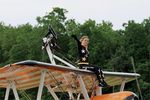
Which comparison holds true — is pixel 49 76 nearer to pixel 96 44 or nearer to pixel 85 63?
pixel 85 63

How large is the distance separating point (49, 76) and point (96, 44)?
42310 millimetres

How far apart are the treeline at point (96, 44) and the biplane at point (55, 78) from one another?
30.6 metres

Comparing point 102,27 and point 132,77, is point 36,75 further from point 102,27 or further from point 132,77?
point 102,27

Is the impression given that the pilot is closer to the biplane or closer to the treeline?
the biplane

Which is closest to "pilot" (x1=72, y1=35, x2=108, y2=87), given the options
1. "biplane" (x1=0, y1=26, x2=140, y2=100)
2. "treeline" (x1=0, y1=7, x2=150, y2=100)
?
"biplane" (x1=0, y1=26, x2=140, y2=100)

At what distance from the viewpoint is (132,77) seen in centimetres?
1538

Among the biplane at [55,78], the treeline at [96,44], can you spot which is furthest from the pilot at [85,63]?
the treeline at [96,44]

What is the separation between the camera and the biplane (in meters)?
12.5

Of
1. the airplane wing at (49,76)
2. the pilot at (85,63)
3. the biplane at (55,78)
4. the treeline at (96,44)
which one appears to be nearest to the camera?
the airplane wing at (49,76)

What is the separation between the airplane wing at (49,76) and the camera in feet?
39.9

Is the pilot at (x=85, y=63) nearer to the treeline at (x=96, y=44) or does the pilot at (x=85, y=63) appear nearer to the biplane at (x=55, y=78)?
the biplane at (x=55, y=78)

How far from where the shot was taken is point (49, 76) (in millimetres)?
13602

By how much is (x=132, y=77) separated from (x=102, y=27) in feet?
151

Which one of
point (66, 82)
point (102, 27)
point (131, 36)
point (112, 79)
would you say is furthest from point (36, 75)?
point (102, 27)
